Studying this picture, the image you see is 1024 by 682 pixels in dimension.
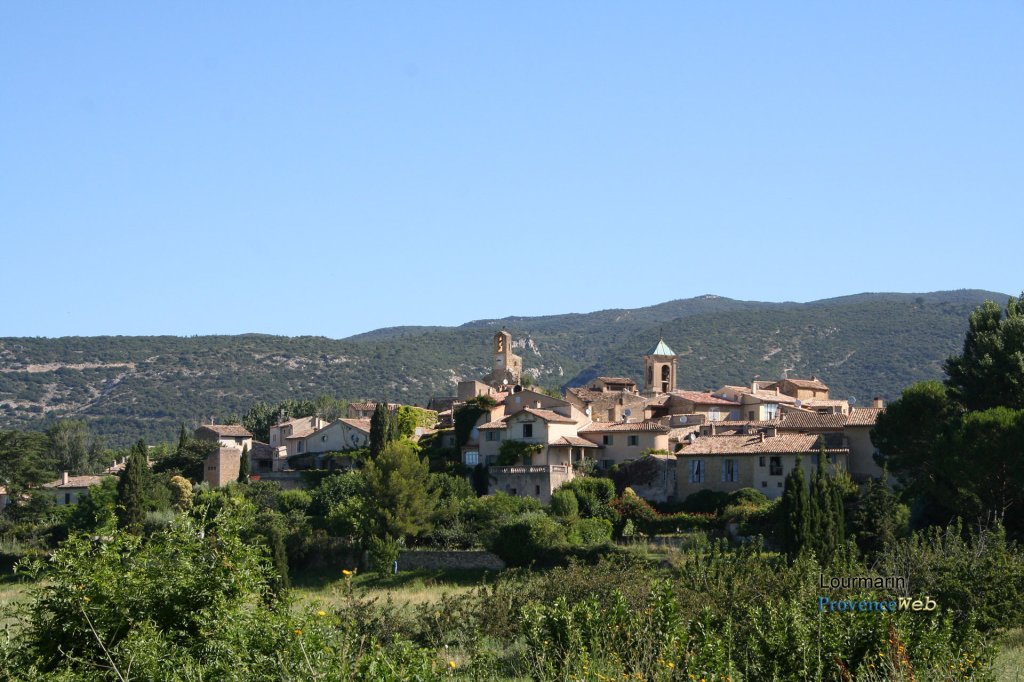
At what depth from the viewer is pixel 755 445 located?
5741 cm

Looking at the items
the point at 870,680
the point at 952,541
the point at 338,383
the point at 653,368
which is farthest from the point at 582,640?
the point at 338,383

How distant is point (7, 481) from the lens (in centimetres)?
7650

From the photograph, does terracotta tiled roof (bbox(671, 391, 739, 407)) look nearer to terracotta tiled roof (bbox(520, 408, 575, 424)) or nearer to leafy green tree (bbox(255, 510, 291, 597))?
terracotta tiled roof (bbox(520, 408, 575, 424))

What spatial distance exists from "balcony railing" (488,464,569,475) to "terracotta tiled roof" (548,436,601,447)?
145cm

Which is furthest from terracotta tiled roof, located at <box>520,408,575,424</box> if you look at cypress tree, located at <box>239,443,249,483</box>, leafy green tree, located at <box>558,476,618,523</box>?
cypress tree, located at <box>239,443,249,483</box>

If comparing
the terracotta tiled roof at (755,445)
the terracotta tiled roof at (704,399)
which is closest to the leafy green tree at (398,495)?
the terracotta tiled roof at (755,445)

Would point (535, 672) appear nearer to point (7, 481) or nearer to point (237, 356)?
point (7, 481)

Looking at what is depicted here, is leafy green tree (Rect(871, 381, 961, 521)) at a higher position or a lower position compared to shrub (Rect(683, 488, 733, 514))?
higher

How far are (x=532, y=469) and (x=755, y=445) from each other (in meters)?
9.94

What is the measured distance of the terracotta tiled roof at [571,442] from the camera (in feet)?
204

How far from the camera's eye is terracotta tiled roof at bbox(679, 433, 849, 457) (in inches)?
2213

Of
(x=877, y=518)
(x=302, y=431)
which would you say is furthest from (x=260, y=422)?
(x=877, y=518)

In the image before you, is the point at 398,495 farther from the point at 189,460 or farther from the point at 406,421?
the point at 189,460

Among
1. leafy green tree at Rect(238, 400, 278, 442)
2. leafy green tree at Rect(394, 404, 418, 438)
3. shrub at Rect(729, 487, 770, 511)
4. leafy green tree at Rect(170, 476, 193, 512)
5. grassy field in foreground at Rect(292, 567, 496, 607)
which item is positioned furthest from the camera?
leafy green tree at Rect(238, 400, 278, 442)
